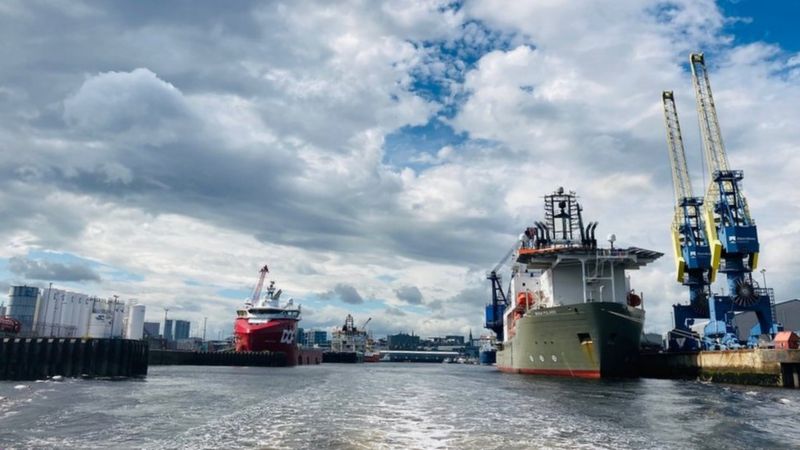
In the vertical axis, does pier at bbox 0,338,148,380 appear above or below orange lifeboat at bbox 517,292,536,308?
below

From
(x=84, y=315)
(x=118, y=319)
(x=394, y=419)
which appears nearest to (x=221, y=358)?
(x=118, y=319)

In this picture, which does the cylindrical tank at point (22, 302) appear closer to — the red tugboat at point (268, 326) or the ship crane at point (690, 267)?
the red tugboat at point (268, 326)

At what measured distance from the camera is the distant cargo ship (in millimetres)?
46281

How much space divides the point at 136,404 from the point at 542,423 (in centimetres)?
1939

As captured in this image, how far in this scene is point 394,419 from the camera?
23500 mm

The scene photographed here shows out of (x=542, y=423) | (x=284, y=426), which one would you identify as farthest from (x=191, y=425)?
(x=542, y=423)

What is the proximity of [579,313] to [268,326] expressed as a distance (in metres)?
62.3

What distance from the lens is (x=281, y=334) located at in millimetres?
95750

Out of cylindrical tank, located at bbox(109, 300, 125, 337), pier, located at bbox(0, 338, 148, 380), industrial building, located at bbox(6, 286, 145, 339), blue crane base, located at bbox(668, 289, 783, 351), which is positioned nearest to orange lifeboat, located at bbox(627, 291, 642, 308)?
blue crane base, located at bbox(668, 289, 783, 351)

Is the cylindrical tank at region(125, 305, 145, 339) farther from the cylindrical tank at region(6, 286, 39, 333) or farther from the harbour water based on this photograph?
the harbour water

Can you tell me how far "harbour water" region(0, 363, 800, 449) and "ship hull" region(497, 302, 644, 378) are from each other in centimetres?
1008

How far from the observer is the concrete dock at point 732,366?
130 feet

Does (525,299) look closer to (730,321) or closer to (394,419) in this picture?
(730,321)

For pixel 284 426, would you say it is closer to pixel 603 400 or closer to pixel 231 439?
pixel 231 439
